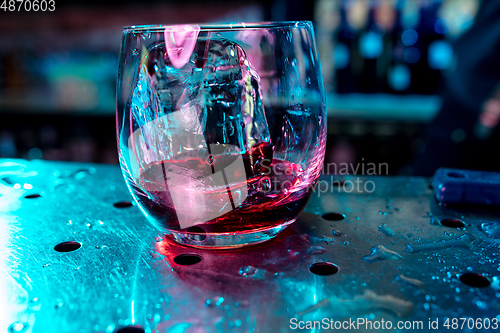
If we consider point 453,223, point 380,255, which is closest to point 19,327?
point 380,255

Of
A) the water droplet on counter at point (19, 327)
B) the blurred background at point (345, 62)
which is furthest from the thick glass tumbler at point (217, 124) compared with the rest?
the blurred background at point (345, 62)

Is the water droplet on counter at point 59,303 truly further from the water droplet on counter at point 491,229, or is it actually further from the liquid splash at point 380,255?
the water droplet on counter at point 491,229

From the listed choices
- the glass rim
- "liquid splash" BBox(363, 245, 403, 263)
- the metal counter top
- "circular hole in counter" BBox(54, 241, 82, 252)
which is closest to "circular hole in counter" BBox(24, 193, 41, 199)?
the metal counter top

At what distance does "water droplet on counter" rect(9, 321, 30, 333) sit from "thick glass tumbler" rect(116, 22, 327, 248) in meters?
0.12

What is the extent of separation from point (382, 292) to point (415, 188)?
250 mm

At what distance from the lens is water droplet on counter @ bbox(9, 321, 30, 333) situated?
0.25 m

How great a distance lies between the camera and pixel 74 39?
2.20m

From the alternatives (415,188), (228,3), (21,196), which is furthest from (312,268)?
(228,3)

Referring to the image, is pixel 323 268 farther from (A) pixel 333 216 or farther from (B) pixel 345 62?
(B) pixel 345 62

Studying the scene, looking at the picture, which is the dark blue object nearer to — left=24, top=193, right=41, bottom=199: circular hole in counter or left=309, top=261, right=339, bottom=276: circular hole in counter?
left=309, top=261, right=339, bottom=276: circular hole in counter

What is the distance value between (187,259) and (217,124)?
11 cm

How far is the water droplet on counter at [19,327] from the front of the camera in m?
0.25

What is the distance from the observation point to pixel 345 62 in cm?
169

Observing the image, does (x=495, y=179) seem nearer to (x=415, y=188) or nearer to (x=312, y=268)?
(x=415, y=188)
